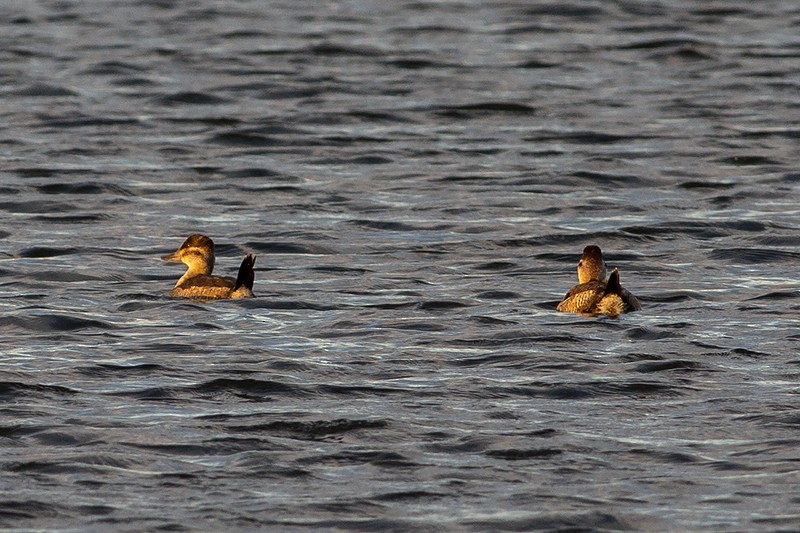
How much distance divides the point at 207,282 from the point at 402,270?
203cm

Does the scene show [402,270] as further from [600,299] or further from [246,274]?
[600,299]

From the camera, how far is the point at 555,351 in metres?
11.7

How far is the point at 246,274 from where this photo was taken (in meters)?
13.1

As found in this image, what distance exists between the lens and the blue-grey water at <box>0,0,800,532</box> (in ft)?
29.2

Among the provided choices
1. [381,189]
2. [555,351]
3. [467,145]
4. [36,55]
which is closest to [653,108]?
[467,145]

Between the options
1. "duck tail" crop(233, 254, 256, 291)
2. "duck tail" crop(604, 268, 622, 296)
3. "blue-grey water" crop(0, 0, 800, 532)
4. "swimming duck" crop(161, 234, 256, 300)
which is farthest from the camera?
"swimming duck" crop(161, 234, 256, 300)

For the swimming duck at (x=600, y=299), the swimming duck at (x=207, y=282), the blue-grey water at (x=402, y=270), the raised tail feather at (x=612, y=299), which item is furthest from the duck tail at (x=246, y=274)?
the raised tail feather at (x=612, y=299)

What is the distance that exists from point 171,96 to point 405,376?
13.1m

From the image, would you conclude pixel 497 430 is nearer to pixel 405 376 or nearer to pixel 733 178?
pixel 405 376

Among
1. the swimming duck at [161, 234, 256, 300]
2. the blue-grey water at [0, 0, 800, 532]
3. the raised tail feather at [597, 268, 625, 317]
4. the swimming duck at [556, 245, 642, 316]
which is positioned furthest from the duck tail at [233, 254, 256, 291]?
the raised tail feather at [597, 268, 625, 317]

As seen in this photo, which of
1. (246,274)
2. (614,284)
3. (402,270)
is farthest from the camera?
(402,270)

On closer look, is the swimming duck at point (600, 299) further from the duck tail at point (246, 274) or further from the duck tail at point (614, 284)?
the duck tail at point (246, 274)

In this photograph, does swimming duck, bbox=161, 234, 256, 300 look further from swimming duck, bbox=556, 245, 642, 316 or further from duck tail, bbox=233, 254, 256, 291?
swimming duck, bbox=556, 245, 642, 316

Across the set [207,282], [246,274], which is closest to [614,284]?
[246,274]
